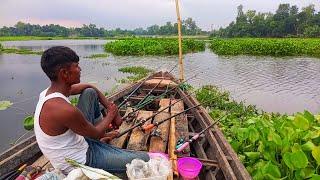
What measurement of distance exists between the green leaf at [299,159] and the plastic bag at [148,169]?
133cm

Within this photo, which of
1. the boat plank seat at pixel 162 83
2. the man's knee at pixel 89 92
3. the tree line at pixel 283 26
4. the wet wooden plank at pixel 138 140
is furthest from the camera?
the tree line at pixel 283 26

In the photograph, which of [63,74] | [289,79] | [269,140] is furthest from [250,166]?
[289,79]

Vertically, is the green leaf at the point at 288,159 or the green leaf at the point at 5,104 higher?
the green leaf at the point at 288,159

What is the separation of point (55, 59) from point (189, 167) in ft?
5.65

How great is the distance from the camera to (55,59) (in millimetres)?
2561

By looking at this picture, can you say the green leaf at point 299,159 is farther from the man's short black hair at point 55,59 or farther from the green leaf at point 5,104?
the green leaf at point 5,104

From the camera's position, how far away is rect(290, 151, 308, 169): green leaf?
318 cm

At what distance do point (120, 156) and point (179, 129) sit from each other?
68.6 inches

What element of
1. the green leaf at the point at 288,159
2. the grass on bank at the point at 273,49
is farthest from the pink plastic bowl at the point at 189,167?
the grass on bank at the point at 273,49

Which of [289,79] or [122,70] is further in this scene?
[122,70]

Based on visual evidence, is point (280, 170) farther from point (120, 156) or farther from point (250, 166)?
point (120, 156)

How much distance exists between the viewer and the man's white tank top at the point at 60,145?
8.68ft

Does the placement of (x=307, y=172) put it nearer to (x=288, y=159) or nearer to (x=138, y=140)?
(x=288, y=159)

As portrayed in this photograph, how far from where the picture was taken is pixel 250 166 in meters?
4.21
